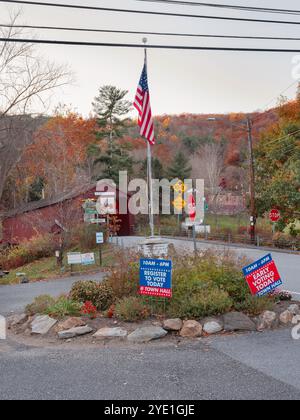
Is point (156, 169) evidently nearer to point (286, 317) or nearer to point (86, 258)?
point (86, 258)

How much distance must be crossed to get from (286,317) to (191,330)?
2.02m

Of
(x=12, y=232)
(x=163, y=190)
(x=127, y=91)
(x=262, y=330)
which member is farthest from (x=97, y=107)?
(x=262, y=330)

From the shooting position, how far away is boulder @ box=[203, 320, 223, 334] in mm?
8758

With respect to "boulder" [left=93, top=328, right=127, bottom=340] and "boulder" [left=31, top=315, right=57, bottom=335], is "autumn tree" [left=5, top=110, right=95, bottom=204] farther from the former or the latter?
"boulder" [left=93, top=328, right=127, bottom=340]

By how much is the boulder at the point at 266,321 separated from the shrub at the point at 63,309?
3.72 metres

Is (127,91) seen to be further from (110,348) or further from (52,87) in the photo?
(110,348)

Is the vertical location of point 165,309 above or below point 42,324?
above

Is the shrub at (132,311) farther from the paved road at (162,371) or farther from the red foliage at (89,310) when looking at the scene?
the paved road at (162,371)

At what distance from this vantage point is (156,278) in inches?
374

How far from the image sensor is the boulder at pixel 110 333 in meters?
8.69

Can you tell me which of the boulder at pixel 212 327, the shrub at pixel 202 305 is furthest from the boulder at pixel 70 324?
the boulder at pixel 212 327

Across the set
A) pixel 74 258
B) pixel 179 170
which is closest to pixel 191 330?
pixel 74 258

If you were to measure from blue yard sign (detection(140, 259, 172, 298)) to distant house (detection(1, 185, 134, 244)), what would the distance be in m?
15.5
